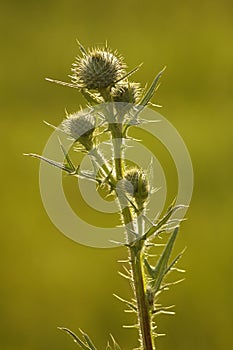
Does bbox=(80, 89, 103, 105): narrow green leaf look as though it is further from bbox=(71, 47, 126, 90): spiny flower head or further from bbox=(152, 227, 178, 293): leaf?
bbox=(152, 227, 178, 293): leaf

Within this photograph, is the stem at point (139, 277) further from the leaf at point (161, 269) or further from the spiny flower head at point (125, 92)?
the spiny flower head at point (125, 92)

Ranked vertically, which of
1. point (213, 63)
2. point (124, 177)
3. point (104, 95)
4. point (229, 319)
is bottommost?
point (229, 319)

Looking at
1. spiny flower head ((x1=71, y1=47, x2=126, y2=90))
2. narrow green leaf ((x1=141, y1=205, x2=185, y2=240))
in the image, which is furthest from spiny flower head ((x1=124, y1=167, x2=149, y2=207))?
spiny flower head ((x1=71, y1=47, x2=126, y2=90))

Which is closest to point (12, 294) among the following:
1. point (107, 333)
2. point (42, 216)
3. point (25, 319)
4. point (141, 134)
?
point (25, 319)

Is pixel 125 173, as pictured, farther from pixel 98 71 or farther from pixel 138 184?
pixel 98 71

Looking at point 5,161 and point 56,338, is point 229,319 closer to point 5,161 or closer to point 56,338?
point 56,338

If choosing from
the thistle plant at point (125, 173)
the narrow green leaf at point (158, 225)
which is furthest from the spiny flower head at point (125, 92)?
the narrow green leaf at point (158, 225)
